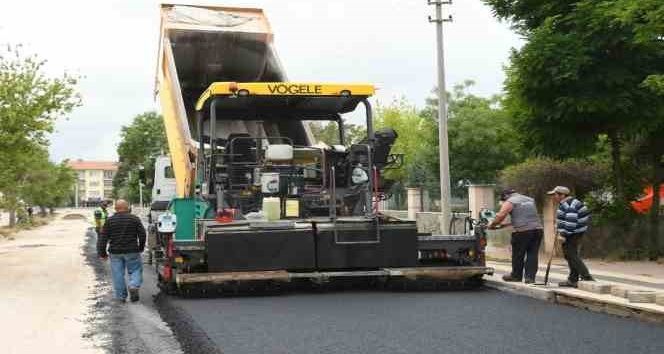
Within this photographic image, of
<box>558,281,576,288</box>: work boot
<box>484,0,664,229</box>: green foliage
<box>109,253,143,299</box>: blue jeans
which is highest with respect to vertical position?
<box>484,0,664,229</box>: green foliage

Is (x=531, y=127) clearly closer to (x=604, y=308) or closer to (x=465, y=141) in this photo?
(x=604, y=308)

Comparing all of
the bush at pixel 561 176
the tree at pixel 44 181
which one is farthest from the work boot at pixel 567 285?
the tree at pixel 44 181

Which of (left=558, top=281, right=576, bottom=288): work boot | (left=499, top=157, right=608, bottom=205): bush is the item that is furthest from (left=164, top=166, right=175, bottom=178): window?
(left=499, top=157, right=608, bottom=205): bush

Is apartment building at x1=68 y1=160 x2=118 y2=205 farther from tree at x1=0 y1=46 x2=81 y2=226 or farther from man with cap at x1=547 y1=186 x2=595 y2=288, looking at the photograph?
man with cap at x1=547 y1=186 x2=595 y2=288

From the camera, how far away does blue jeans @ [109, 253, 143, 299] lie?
1097 centimetres

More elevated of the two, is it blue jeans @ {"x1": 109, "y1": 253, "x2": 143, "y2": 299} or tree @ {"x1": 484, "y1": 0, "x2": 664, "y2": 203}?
tree @ {"x1": 484, "y1": 0, "x2": 664, "y2": 203}

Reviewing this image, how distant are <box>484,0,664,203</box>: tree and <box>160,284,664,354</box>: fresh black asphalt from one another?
5624 millimetres

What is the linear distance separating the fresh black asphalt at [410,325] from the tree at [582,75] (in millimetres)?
Answer: 5624

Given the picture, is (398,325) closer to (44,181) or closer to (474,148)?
(474,148)

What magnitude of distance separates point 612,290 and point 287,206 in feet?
13.0

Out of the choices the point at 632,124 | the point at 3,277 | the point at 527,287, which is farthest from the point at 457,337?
the point at 3,277

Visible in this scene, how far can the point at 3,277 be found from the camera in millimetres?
15641

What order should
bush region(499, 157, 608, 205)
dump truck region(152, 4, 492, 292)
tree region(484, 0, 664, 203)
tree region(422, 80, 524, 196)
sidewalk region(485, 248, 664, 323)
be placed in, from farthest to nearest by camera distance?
tree region(422, 80, 524, 196)
bush region(499, 157, 608, 205)
tree region(484, 0, 664, 203)
dump truck region(152, 4, 492, 292)
sidewalk region(485, 248, 664, 323)

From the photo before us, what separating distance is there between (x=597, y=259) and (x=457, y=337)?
973 cm
